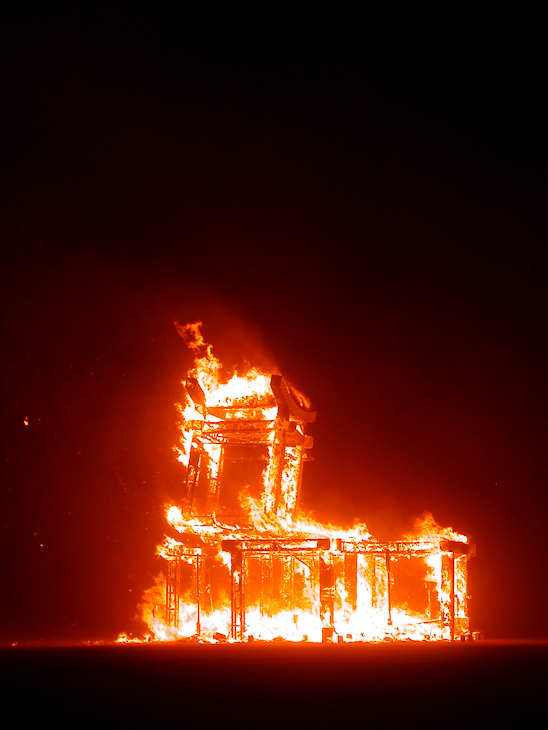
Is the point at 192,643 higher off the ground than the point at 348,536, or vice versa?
the point at 348,536

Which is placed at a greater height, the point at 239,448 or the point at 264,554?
the point at 239,448

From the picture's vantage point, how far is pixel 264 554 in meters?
19.2

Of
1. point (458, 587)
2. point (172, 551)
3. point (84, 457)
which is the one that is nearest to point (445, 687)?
point (458, 587)

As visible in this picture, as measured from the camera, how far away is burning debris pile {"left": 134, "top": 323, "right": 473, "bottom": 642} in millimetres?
19641

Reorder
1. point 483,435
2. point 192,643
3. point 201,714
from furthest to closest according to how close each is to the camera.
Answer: point 483,435 < point 192,643 < point 201,714

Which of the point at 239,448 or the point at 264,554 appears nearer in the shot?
the point at 264,554

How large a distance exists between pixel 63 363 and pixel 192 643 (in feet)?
28.7

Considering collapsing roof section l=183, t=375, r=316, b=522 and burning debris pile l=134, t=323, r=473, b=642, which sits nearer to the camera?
burning debris pile l=134, t=323, r=473, b=642

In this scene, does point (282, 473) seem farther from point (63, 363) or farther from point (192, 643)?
point (63, 363)

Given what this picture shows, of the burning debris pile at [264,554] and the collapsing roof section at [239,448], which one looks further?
the collapsing roof section at [239,448]

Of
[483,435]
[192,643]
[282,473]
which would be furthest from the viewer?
[483,435]

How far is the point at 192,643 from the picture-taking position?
63.1ft

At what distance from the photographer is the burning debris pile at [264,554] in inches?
773

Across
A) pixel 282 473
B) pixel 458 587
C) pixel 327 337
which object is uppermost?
pixel 327 337
